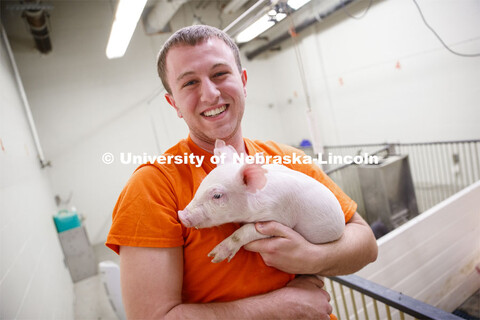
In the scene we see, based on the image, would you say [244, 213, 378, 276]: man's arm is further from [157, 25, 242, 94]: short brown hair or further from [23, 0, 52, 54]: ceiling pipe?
[23, 0, 52, 54]: ceiling pipe

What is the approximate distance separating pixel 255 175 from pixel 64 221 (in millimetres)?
2948

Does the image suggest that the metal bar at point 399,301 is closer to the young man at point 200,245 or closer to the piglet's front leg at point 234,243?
the young man at point 200,245

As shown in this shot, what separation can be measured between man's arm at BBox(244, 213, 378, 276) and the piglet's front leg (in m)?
0.02

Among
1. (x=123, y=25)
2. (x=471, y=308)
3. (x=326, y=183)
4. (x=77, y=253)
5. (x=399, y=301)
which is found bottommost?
(x=471, y=308)

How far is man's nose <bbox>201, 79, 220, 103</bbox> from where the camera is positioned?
719 millimetres

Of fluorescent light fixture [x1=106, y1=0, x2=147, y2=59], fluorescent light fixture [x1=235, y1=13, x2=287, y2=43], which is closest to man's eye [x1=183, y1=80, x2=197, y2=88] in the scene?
fluorescent light fixture [x1=235, y1=13, x2=287, y2=43]

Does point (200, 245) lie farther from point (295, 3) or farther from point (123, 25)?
point (123, 25)

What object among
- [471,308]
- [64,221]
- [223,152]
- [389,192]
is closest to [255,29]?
[223,152]

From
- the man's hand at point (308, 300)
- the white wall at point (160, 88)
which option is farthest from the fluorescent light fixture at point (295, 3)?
the man's hand at point (308, 300)

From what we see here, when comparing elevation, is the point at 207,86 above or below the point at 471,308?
above

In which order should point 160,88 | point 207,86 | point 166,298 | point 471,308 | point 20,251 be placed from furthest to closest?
point 471,308 < point 20,251 < point 160,88 < point 207,86 < point 166,298

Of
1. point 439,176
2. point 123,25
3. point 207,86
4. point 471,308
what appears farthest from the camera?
point 439,176

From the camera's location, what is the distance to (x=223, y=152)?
0.81m

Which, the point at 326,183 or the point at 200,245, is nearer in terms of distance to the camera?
the point at 200,245
